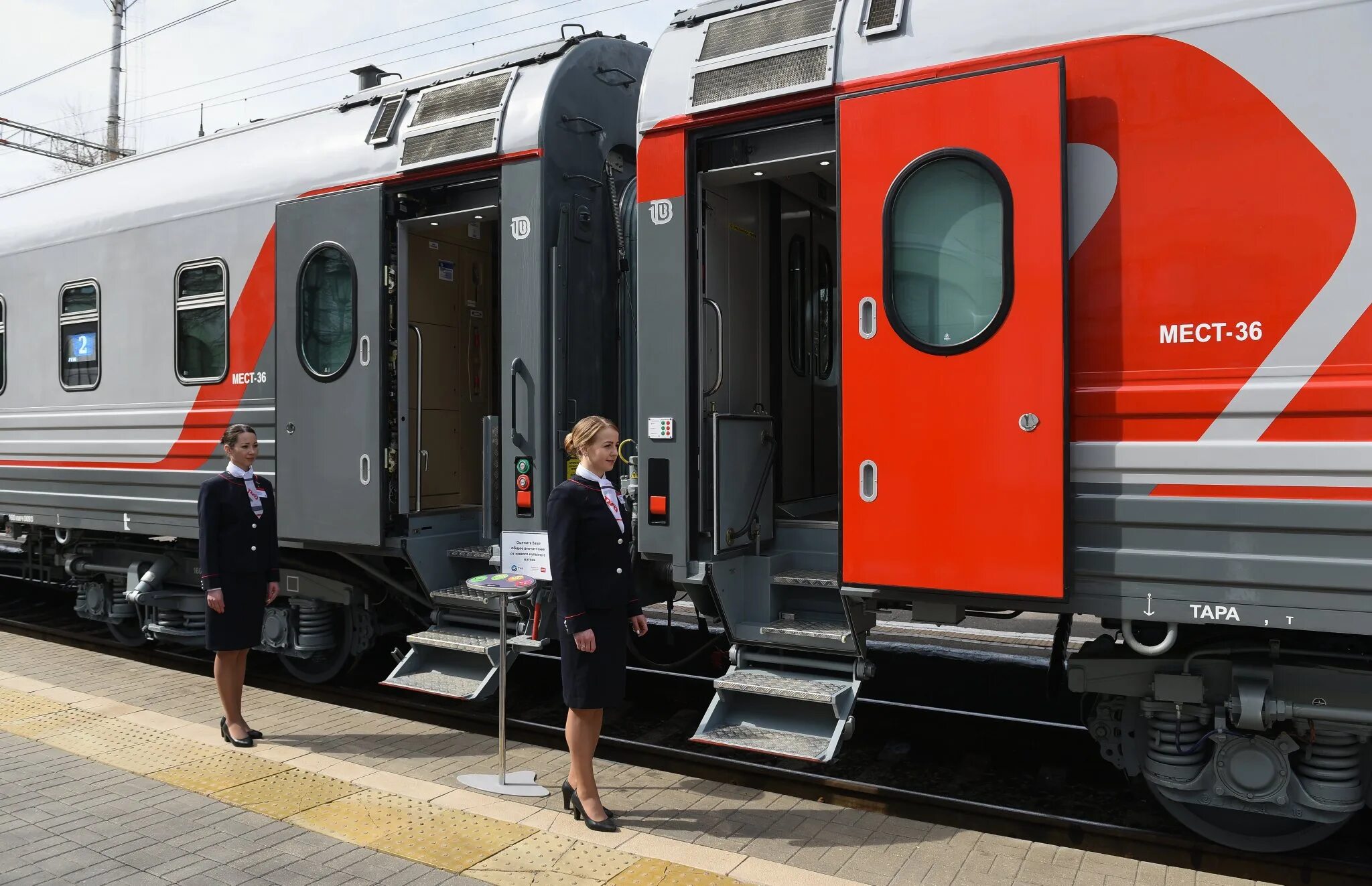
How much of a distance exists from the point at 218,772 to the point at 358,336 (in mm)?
2679

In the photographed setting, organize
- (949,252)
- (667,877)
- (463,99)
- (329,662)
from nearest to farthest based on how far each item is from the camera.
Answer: (667,877) < (949,252) < (463,99) < (329,662)

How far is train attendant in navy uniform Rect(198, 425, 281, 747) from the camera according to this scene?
5.72m

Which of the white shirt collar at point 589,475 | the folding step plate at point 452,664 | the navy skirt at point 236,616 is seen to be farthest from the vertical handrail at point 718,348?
the navy skirt at point 236,616

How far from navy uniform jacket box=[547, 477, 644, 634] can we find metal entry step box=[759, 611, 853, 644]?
0.94m

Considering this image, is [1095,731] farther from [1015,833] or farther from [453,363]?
[453,363]

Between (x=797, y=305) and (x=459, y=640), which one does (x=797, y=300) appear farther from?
(x=459, y=640)

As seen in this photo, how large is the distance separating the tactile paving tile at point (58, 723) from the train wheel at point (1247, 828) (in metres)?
5.91

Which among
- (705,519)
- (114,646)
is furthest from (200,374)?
(705,519)

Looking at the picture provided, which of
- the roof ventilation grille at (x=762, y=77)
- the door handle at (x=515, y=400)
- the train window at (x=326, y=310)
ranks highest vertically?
the roof ventilation grille at (x=762, y=77)

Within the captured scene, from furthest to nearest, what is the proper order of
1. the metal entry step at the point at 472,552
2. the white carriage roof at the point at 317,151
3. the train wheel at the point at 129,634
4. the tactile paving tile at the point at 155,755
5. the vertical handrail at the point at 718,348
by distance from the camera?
the train wheel at the point at 129,634
the metal entry step at the point at 472,552
the white carriage roof at the point at 317,151
the vertical handrail at the point at 718,348
the tactile paving tile at the point at 155,755

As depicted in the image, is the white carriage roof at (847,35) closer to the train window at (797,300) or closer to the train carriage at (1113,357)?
the train carriage at (1113,357)

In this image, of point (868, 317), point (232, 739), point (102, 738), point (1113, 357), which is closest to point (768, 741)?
point (868, 317)

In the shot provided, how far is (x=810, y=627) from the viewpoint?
5105 mm

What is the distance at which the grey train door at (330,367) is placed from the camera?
20.6 feet
